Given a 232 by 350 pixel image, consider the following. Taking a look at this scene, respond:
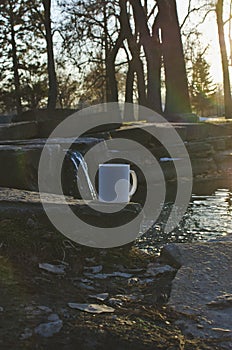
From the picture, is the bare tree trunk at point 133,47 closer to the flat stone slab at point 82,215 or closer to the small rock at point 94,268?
the flat stone slab at point 82,215

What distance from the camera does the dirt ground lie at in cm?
173

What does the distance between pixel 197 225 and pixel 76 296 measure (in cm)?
222

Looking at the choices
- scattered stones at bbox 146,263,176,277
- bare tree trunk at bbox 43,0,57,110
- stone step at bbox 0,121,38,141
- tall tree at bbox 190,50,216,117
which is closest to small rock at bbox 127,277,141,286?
scattered stones at bbox 146,263,176,277

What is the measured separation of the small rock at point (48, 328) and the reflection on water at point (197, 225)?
1.54 meters

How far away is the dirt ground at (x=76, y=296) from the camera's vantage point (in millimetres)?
1732

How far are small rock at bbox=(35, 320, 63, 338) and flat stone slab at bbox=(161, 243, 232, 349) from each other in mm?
490

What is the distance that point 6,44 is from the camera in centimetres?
2341

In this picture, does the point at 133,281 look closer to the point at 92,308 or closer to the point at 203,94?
the point at 92,308

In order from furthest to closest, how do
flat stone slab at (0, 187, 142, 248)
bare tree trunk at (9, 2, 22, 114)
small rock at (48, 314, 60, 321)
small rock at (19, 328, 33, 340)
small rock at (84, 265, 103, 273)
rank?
bare tree trunk at (9, 2, 22, 114) → flat stone slab at (0, 187, 142, 248) → small rock at (84, 265, 103, 273) → small rock at (48, 314, 60, 321) → small rock at (19, 328, 33, 340)

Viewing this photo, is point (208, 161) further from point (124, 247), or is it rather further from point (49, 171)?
point (124, 247)

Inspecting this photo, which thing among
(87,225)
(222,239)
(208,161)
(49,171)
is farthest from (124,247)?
(208,161)

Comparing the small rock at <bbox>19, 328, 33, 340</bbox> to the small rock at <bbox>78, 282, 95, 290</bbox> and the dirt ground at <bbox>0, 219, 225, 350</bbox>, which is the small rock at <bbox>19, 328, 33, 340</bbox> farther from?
the small rock at <bbox>78, 282, 95, 290</bbox>

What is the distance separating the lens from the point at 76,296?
212 cm

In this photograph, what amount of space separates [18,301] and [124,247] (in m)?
0.99
